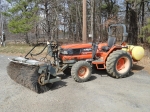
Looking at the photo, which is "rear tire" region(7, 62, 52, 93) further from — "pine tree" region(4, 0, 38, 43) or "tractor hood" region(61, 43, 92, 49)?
"pine tree" region(4, 0, 38, 43)

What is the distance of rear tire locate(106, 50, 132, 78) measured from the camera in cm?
550

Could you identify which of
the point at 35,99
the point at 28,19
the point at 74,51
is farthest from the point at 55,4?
the point at 35,99

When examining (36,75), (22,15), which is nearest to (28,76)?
(36,75)

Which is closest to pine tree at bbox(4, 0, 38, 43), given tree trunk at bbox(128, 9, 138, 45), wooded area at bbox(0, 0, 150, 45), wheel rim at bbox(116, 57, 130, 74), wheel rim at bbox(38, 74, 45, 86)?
wooded area at bbox(0, 0, 150, 45)

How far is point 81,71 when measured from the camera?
17.4 feet

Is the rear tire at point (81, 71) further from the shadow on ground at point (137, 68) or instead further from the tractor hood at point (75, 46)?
the shadow on ground at point (137, 68)

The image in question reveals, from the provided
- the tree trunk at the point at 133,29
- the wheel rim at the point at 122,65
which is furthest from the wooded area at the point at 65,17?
the wheel rim at the point at 122,65

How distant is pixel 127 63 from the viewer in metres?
6.00

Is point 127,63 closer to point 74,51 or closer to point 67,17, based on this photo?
point 74,51

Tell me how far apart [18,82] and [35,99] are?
1.29 metres

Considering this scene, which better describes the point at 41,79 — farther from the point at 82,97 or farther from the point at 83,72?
the point at 83,72

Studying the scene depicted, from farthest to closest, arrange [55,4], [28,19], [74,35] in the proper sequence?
[74,35] → [55,4] → [28,19]

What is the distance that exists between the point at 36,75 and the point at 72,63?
150 centimetres

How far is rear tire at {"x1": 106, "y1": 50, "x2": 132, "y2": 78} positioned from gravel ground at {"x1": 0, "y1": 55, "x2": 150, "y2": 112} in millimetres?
260
